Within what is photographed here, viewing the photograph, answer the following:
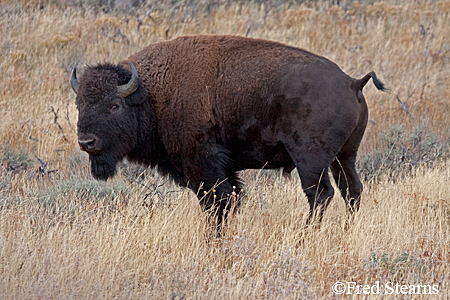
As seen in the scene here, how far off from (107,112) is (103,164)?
21.9 inches

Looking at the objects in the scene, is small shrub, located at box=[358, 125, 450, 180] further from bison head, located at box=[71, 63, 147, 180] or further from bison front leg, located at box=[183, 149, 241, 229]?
bison head, located at box=[71, 63, 147, 180]

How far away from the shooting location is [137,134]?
5.79 m

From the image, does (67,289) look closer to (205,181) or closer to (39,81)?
(205,181)

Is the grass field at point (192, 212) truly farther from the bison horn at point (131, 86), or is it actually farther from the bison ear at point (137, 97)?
the bison horn at point (131, 86)

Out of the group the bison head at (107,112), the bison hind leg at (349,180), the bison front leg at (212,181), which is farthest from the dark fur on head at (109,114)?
the bison hind leg at (349,180)

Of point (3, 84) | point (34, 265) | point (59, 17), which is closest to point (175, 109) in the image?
point (34, 265)

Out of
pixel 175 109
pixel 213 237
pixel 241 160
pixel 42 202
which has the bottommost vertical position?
pixel 42 202

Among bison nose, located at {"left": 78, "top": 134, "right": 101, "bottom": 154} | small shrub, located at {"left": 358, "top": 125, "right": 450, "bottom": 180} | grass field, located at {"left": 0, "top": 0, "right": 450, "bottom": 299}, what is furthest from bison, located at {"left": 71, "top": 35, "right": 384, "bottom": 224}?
small shrub, located at {"left": 358, "top": 125, "right": 450, "bottom": 180}

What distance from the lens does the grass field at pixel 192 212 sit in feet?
14.5

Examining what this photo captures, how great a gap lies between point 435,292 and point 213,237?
2.05 m

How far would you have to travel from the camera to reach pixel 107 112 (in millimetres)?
5617

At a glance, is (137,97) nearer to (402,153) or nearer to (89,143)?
(89,143)

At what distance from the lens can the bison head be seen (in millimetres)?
5504

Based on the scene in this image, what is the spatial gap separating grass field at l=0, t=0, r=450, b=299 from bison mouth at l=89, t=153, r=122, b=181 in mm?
360
